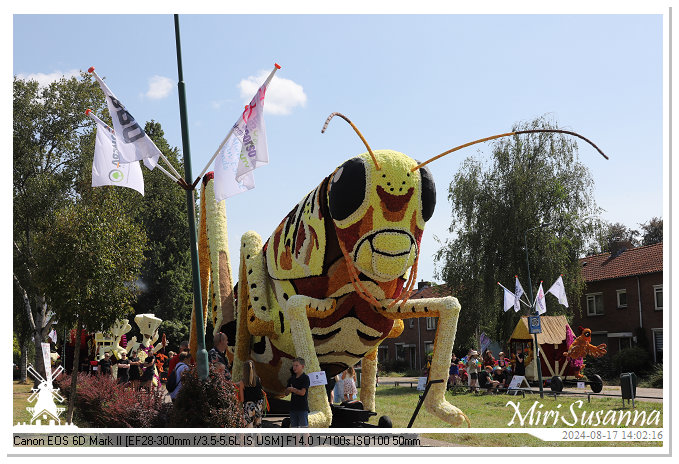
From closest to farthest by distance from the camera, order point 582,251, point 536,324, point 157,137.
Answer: point 536,324, point 582,251, point 157,137

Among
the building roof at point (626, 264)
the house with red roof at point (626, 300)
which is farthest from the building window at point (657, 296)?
the building roof at point (626, 264)

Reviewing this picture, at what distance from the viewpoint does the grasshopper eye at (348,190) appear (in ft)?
32.6

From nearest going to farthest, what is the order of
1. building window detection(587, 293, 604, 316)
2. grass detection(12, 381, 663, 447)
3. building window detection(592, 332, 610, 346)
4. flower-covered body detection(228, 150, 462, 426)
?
flower-covered body detection(228, 150, 462, 426) → grass detection(12, 381, 663, 447) → building window detection(592, 332, 610, 346) → building window detection(587, 293, 604, 316)

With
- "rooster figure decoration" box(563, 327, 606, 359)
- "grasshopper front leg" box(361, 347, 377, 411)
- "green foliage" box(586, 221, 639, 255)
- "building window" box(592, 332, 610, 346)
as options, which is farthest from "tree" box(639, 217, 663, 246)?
"grasshopper front leg" box(361, 347, 377, 411)

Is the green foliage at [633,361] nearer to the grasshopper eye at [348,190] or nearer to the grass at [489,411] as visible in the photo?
the grass at [489,411]

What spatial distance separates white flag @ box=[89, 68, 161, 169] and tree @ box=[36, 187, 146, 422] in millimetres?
5031

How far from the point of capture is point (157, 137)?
41.4m

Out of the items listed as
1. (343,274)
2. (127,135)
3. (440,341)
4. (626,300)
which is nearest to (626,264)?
(626,300)

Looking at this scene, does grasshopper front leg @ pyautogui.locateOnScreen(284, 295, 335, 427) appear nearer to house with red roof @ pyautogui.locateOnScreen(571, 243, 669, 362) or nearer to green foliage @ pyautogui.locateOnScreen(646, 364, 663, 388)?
green foliage @ pyautogui.locateOnScreen(646, 364, 663, 388)

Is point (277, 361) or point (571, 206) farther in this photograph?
point (571, 206)

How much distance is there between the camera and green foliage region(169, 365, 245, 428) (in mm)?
7988
